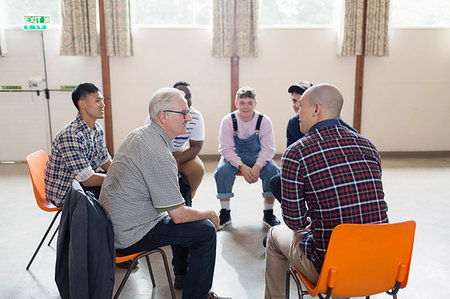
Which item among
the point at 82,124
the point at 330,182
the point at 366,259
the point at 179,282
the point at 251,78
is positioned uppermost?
the point at 251,78

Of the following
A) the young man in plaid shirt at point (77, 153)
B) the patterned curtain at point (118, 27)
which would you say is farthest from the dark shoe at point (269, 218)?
the patterned curtain at point (118, 27)

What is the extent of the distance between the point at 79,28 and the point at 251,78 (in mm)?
2569

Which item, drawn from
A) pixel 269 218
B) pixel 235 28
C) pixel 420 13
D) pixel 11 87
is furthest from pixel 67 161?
pixel 420 13

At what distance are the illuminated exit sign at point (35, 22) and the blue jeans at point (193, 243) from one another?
14.5 ft

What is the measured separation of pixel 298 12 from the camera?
5.62 m

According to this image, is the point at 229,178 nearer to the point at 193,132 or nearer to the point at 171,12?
the point at 193,132

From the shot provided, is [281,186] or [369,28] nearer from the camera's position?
[281,186]

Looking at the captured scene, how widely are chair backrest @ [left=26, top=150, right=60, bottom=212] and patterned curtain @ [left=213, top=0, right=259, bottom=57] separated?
3.49m

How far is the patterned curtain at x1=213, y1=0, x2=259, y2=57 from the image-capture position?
527 cm

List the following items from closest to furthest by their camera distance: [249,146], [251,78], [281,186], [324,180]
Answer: [324,180]
[281,186]
[249,146]
[251,78]

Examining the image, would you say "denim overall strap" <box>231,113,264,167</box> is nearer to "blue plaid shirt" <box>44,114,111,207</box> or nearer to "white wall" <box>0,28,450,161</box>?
"blue plaid shirt" <box>44,114,111,207</box>

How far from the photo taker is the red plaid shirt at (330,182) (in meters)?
1.44

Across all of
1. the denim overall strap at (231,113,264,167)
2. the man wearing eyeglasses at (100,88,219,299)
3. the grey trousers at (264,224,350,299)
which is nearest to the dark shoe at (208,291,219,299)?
the man wearing eyeglasses at (100,88,219,299)

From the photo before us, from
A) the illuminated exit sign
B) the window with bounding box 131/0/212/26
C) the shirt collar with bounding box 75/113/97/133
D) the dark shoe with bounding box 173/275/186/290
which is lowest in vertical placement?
the dark shoe with bounding box 173/275/186/290
